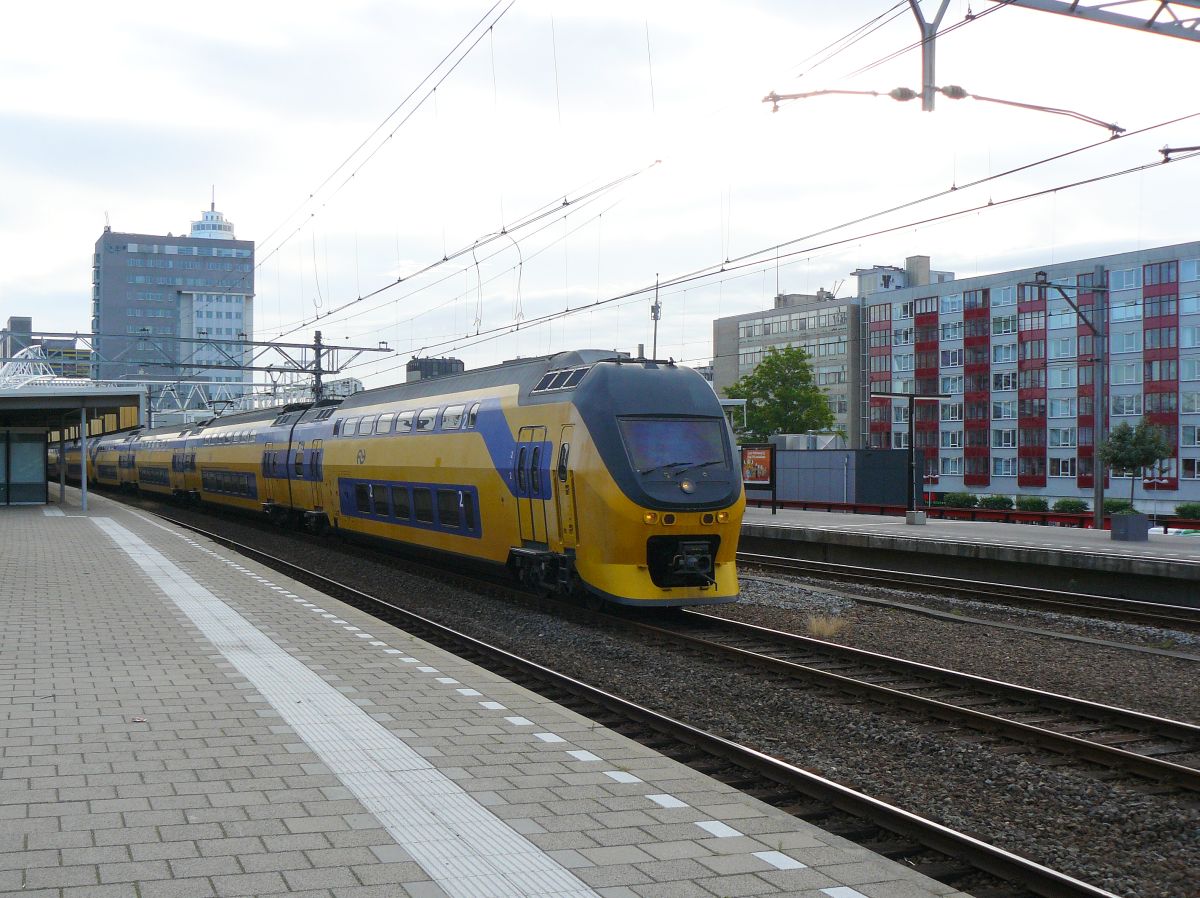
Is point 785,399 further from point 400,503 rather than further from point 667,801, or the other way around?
point 667,801

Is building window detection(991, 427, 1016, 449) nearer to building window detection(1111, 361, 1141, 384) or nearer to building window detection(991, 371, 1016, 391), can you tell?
building window detection(991, 371, 1016, 391)

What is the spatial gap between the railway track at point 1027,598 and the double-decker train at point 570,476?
457cm

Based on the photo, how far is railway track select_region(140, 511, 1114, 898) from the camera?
5.63m

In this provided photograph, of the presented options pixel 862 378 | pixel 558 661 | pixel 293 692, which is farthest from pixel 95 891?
pixel 862 378

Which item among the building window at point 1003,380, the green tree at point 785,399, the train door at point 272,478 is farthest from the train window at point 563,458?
the building window at point 1003,380

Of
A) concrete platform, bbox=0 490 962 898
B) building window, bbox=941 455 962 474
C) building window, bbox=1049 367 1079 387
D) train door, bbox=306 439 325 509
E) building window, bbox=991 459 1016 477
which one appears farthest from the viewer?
building window, bbox=941 455 962 474

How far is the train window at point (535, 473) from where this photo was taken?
51.4 feet

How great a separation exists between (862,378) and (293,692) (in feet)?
277

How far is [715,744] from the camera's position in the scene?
8195 mm

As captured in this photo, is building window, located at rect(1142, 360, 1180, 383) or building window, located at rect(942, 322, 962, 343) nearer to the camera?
building window, located at rect(1142, 360, 1180, 383)

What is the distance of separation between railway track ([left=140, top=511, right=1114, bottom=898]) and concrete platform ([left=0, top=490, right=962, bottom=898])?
1.76 feet

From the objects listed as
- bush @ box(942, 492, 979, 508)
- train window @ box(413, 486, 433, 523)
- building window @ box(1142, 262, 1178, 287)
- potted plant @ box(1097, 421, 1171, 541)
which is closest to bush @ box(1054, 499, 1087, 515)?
bush @ box(942, 492, 979, 508)

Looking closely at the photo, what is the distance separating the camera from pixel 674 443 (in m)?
14.6

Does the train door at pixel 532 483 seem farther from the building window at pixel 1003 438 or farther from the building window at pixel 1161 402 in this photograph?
the building window at pixel 1003 438
